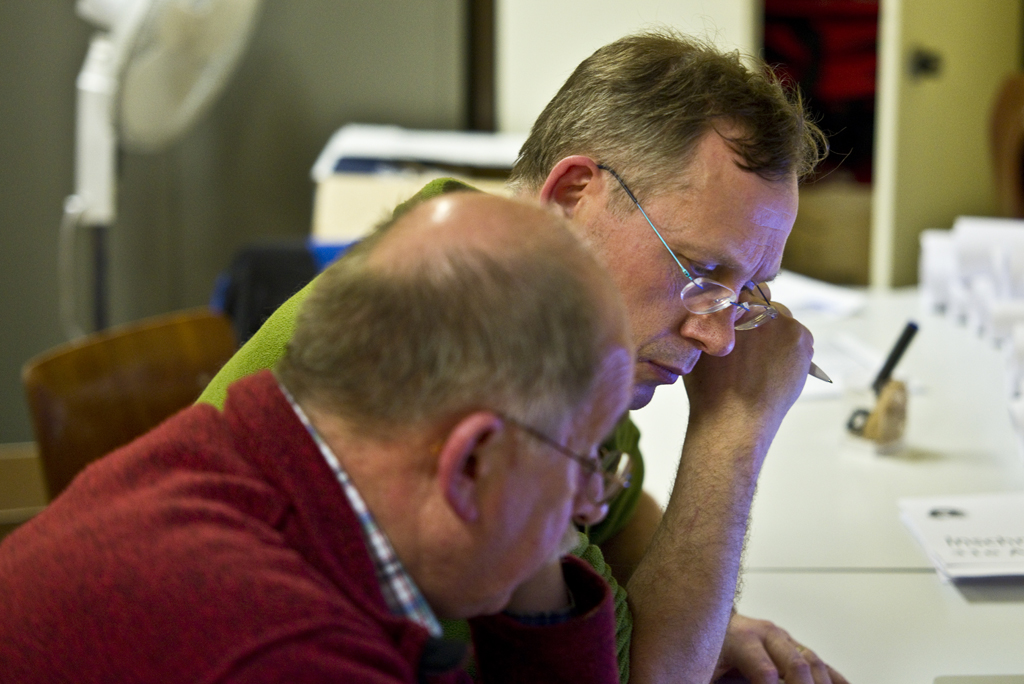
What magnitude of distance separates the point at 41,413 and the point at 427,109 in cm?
258

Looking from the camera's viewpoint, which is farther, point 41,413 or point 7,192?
point 7,192

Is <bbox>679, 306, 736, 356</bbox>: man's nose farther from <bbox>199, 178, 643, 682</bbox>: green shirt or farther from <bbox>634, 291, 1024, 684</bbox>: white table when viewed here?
<bbox>634, 291, 1024, 684</bbox>: white table

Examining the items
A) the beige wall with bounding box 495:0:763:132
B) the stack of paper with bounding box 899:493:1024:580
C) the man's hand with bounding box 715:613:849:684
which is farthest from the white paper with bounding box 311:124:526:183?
the man's hand with bounding box 715:613:849:684

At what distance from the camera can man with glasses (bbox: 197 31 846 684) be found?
0.92m

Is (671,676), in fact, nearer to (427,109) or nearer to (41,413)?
(41,413)

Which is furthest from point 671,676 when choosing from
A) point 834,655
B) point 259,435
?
point 259,435

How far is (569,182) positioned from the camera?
3.25ft

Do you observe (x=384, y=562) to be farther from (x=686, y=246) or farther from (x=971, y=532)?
(x=971, y=532)

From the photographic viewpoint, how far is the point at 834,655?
953 mm

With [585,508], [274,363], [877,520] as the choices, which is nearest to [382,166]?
[877,520]

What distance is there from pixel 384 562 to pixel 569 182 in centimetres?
54

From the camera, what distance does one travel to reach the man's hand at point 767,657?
909 millimetres

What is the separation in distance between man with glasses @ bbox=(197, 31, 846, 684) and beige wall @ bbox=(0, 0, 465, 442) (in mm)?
2237

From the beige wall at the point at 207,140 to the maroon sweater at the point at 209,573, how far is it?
2523mm
